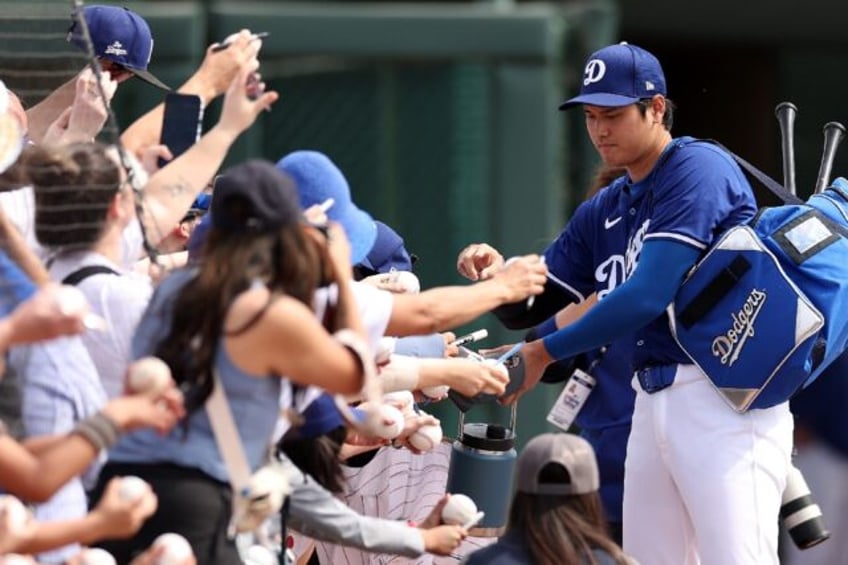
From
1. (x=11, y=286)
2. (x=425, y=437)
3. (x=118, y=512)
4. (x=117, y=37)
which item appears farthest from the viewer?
(x=117, y=37)

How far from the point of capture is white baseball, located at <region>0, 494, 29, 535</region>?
3.71 metres

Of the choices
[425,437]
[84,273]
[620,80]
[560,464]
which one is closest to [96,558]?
[84,273]

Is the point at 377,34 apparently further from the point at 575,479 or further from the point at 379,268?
the point at 575,479

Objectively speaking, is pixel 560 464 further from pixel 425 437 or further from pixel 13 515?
pixel 13 515

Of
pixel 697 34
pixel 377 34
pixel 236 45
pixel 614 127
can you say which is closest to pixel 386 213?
pixel 377 34

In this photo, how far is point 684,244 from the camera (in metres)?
5.40

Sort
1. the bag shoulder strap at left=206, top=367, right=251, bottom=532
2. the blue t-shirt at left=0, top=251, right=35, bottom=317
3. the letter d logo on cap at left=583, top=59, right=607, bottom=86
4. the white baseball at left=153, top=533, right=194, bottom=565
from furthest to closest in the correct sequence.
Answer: the letter d logo on cap at left=583, top=59, right=607, bottom=86, the blue t-shirt at left=0, top=251, right=35, bottom=317, the bag shoulder strap at left=206, top=367, right=251, bottom=532, the white baseball at left=153, top=533, right=194, bottom=565

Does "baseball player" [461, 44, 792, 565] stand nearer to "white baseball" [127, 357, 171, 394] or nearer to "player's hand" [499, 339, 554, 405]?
"player's hand" [499, 339, 554, 405]

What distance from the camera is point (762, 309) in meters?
5.42

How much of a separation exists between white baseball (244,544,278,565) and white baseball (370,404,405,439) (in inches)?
15.8

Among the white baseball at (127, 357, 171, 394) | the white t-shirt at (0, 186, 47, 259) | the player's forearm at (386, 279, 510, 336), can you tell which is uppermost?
the white baseball at (127, 357, 171, 394)

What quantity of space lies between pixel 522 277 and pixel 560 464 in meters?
0.57

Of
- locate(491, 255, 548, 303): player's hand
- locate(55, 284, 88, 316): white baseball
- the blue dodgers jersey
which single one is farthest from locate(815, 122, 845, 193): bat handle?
locate(55, 284, 88, 316): white baseball

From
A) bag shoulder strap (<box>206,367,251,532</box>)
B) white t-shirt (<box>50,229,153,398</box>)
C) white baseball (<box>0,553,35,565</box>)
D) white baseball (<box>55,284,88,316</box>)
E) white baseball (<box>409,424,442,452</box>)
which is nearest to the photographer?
white baseball (<box>55,284,88,316</box>)
